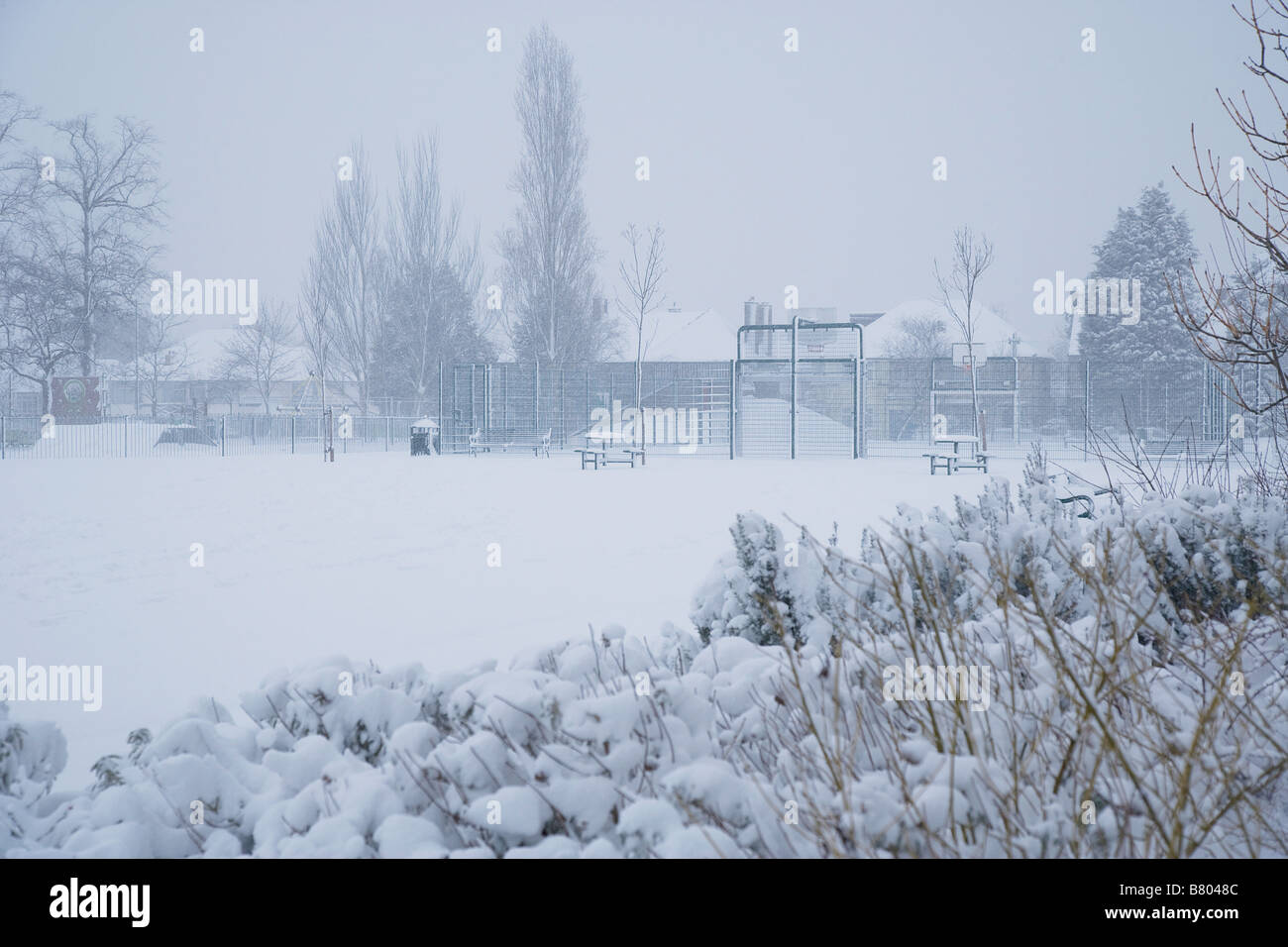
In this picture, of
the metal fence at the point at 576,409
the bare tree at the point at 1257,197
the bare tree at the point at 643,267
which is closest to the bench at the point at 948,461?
the bare tree at the point at 643,267

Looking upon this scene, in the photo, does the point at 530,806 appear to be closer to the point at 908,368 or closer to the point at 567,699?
the point at 567,699

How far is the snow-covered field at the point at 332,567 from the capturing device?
394 cm

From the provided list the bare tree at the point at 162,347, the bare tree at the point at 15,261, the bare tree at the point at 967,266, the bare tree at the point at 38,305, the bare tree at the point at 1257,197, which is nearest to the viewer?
the bare tree at the point at 1257,197

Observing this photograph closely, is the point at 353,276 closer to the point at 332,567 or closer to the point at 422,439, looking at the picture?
the point at 422,439

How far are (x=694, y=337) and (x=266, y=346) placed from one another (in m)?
15.4

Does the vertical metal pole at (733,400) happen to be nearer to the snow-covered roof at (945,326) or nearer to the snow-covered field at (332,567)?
the snow-covered field at (332,567)

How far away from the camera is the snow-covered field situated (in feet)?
12.9

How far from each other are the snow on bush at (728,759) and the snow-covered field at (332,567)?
1299 mm

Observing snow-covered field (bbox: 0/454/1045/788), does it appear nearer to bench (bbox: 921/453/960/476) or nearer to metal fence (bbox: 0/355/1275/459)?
bench (bbox: 921/453/960/476)
